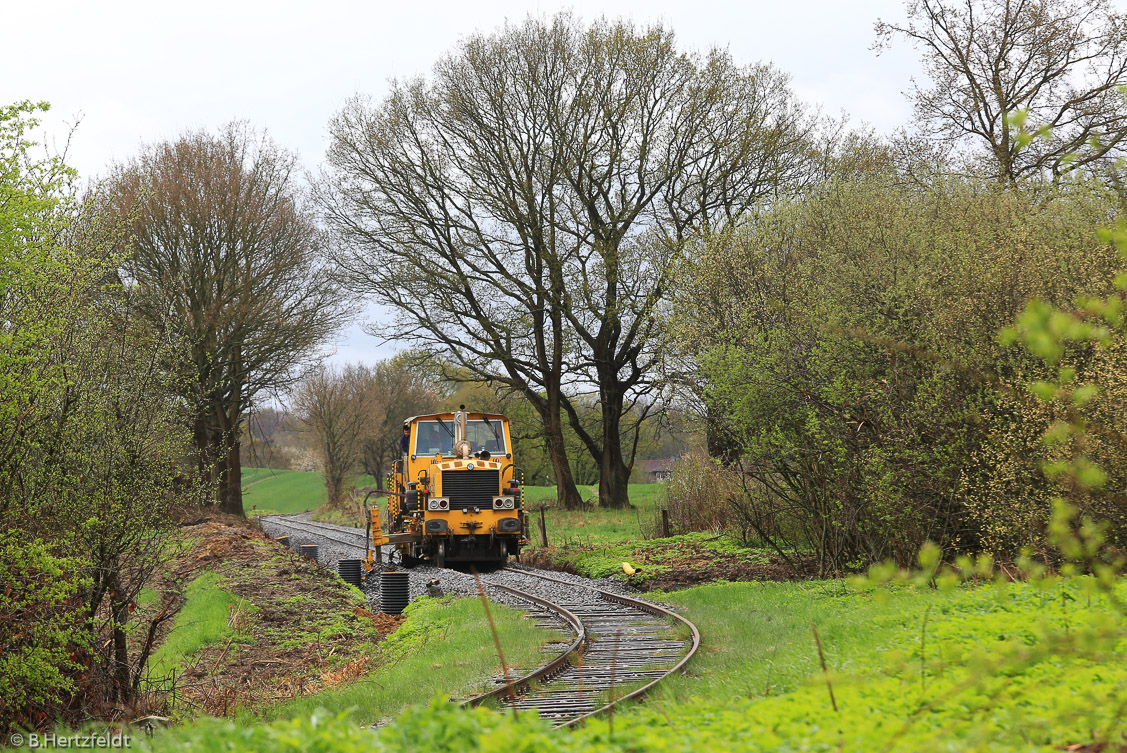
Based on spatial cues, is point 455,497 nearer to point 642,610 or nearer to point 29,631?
point 642,610

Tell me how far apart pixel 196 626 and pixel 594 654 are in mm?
6981

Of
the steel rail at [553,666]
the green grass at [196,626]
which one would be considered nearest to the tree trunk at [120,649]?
the green grass at [196,626]

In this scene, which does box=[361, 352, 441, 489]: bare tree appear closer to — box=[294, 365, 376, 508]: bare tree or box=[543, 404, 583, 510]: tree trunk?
box=[294, 365, 376, 508]: bare tree

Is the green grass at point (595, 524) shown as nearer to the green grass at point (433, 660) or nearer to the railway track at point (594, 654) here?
the railway track at point (594, 654)

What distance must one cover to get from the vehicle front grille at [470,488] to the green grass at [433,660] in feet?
10.8

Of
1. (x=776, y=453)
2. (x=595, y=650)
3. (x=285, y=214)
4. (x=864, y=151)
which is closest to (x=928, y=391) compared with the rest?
(x=776, y=453)

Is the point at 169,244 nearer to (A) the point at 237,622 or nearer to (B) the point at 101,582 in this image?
(A) the point at 237,622

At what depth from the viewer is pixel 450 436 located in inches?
733

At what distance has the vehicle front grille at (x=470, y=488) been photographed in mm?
17359

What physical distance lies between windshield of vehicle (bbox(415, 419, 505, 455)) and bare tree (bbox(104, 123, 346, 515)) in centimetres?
1048

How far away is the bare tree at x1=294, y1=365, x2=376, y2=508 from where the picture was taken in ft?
164

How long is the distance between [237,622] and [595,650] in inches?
252

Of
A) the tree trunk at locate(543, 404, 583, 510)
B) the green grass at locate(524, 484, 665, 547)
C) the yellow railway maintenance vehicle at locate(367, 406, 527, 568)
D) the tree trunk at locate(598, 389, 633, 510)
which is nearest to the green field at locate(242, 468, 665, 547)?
the green grass at locate(524, 484, 665, 547)

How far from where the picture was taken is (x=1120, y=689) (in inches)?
172
